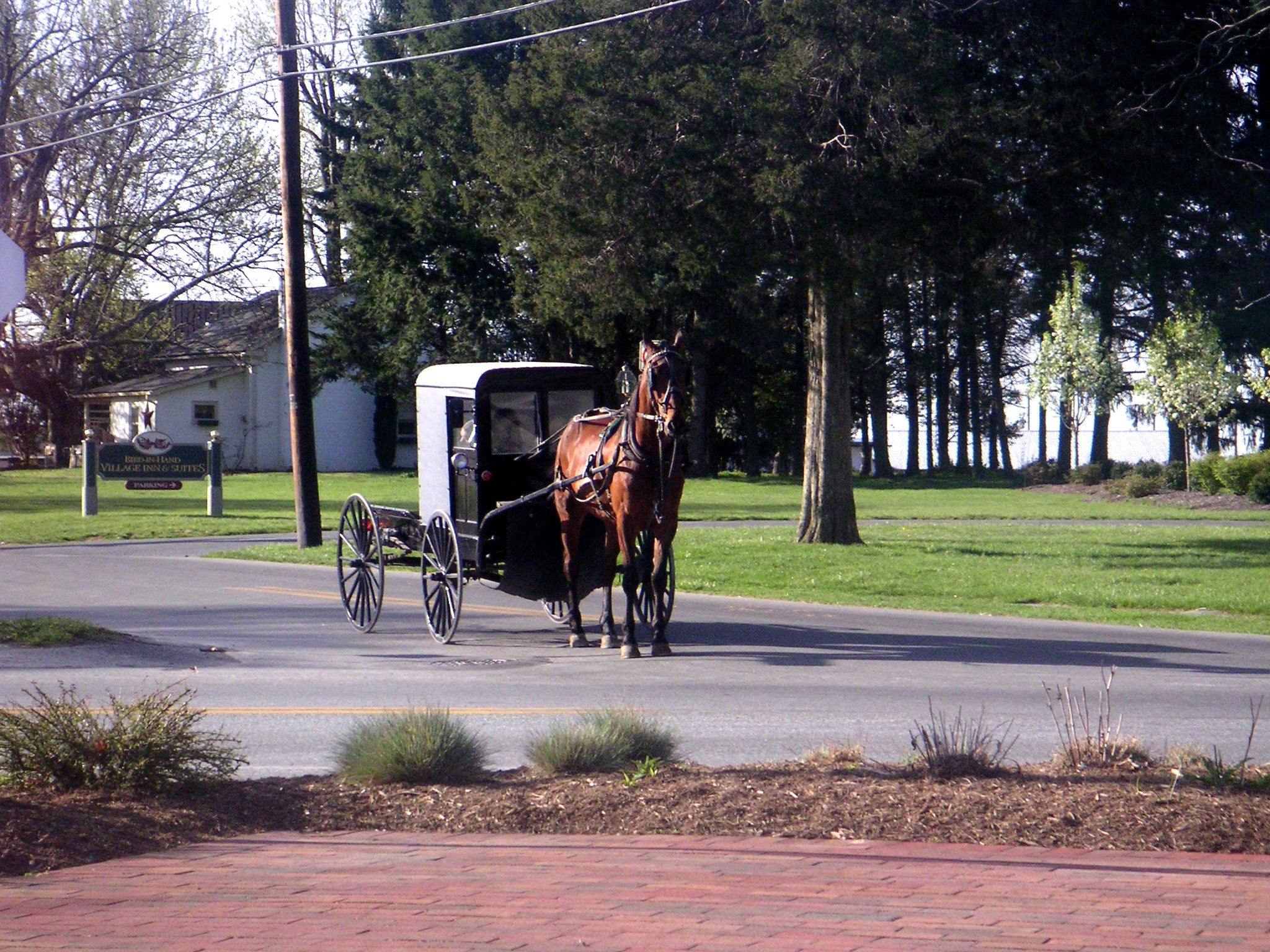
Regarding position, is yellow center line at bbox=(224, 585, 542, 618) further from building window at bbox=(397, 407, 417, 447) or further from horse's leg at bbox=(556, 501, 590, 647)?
building window at bbox=(397, 407, 417, 447)

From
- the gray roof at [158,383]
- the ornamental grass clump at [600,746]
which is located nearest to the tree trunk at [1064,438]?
the gray roof at [158,383]

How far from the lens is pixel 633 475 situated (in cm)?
1198

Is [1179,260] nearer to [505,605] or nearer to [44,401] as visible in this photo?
[505,605]

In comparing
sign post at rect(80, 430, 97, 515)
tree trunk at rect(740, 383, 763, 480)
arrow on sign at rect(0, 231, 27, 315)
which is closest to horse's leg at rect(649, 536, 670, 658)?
arrow on sign at rect(0, 231, 27, 315)

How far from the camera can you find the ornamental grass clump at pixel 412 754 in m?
6.86

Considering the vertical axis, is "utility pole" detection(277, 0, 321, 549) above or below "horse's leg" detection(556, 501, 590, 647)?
above

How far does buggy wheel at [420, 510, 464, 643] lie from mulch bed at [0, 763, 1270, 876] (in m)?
6.02

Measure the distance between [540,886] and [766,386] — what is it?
5928 cm

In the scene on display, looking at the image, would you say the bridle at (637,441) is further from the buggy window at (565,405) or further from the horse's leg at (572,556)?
the buggy window at (565,405)

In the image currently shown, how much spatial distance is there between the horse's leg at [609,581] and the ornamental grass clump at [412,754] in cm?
557

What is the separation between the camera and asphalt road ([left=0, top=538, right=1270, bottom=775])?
360 inches

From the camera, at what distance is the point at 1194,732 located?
9016 millimetres

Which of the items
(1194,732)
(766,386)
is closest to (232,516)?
(1194,732)

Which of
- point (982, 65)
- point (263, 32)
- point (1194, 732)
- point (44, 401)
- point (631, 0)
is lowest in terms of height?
point (1194, 732)
